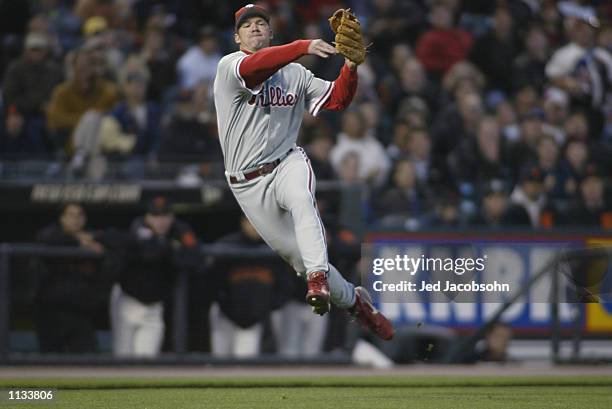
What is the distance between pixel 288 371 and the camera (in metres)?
12.5

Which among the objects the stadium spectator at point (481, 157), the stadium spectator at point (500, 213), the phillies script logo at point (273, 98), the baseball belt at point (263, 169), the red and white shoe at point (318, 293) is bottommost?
the red and white shoe at point (318, 293)

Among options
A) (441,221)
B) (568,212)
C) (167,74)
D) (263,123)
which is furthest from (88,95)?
(263,123)

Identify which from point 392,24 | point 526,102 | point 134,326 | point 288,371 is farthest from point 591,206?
point 134,326

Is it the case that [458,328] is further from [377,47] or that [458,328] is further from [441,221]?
[377,47]

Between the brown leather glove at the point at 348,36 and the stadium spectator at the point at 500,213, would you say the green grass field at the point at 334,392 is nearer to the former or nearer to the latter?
the brown leather glove at the point at 348,36

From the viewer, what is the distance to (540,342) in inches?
519

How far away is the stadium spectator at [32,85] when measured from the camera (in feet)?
47.2

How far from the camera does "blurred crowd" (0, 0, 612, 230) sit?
46.1ft

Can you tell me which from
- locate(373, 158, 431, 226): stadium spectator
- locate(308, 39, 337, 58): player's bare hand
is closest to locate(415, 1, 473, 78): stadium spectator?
locate(373, 158, 431, 226): stadium spectator

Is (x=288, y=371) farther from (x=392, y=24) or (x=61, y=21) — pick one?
(x=61, y=21)

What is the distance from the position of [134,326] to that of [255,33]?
189 inches

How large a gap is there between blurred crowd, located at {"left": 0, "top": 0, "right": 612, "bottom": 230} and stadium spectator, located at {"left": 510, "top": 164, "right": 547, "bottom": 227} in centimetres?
2

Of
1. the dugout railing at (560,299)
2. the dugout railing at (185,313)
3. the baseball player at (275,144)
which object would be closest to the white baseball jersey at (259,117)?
the baseball player at (275,144)

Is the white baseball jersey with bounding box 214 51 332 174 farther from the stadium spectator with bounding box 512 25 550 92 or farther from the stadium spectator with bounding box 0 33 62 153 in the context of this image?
the stadium spectator with bounding box 512 25 550 92
